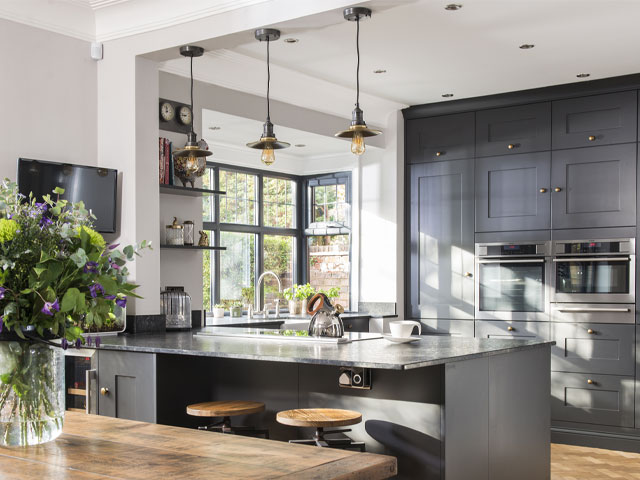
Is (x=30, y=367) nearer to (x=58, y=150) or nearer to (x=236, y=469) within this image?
(x=236, y=469)

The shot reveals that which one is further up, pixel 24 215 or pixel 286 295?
pixel 24 215

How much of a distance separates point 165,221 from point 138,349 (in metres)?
1.38

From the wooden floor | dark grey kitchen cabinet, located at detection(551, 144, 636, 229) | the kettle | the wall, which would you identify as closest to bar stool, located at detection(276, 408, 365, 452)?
the kettle

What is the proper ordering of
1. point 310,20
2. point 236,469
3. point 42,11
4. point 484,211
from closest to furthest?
point 236,469 → point 310,20 → point 42,11 → point 484,211

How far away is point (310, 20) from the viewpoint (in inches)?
156

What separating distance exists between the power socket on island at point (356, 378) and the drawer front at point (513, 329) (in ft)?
9.97

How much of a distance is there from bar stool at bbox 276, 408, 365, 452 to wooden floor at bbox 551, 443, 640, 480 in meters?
2.09

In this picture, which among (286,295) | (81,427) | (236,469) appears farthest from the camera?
(286,295)

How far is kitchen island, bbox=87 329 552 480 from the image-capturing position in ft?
10.4

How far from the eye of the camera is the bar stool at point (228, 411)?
140 inches

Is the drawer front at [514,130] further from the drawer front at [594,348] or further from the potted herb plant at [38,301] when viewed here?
the potted herb plant at [38,301]

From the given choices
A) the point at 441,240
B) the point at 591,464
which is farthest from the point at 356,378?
the point at 441,240

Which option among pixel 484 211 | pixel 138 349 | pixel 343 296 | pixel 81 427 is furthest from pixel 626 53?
pixel 81 427

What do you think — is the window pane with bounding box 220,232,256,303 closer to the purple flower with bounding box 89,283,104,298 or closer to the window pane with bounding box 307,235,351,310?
the window pane with bounding box 307,235,351,310
